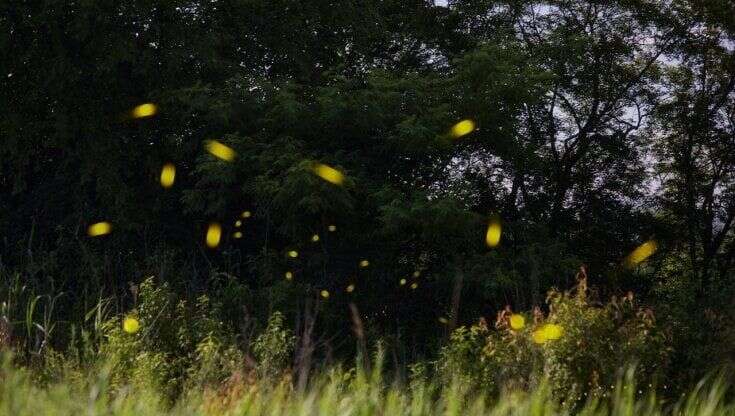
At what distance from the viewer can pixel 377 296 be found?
10297 mm

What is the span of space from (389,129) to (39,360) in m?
5.23

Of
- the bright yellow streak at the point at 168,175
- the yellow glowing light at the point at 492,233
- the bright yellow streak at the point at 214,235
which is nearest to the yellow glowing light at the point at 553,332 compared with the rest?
the yellow glowing light at the point at 492,233

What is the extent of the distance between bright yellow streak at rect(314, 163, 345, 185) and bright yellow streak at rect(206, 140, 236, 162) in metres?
1.13

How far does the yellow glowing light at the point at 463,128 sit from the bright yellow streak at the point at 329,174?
4.68 ft

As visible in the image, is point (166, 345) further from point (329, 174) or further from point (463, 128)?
point (463, 128)

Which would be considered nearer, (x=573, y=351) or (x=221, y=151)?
(x=573, y=351)

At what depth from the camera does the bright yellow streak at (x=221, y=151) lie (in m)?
10.2

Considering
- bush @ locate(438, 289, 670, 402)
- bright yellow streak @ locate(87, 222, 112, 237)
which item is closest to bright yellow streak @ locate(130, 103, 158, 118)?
bright yellow streak @ locate(87, 222, 112, 237)

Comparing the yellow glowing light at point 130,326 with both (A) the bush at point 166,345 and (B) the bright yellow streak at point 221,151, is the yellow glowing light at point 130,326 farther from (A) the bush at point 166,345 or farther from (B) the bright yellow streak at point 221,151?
(B) the bright yellow streak at point 221,151

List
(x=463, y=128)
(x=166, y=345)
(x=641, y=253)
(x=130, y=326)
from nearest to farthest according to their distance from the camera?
1. (x=130, y=326)
2. (x=166, y=345)
3. (x=463, y=128)
4. (x=641, y=253)

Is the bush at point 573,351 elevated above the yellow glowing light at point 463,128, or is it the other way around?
the yellow glowing light at point 463,128

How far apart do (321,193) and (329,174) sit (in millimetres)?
210

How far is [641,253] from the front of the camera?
46.2ft

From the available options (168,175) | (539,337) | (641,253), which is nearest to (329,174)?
(168,175)
